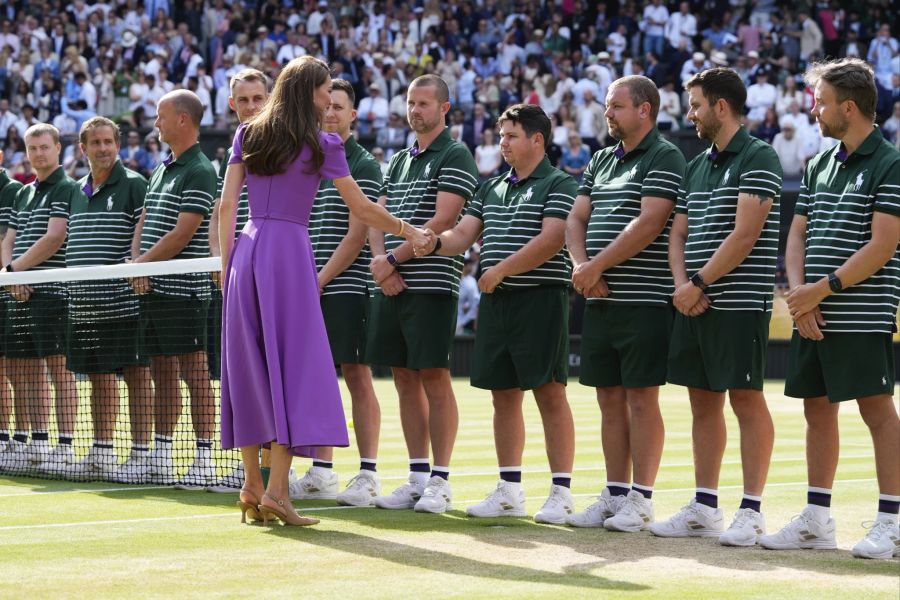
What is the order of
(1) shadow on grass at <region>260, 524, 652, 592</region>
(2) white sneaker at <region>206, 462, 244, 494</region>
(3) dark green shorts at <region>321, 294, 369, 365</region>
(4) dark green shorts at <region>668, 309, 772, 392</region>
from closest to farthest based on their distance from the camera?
(1) shadow on grass at <region>260, 524, 652, 592</region>, (4) dark green shorts at <region>668, 309, 772, 392</region>, (3) dark green shorts at <region>321, 294, 369, 365</region>, (2) white sneaker at <region>206, 462, 244, 494</region>

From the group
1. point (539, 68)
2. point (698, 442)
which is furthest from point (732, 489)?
point (539, 68)

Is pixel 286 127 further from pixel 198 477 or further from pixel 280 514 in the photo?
pixel 198 477

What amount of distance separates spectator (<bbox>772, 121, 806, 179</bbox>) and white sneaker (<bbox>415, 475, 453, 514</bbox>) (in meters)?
18.3

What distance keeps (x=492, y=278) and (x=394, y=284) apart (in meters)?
0.66

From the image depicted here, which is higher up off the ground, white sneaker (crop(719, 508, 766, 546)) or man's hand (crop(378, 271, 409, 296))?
man's hand (crop(378, 271, 409, 296))

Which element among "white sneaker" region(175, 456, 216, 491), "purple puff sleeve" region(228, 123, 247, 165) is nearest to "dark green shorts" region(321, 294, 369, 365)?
"white sneaker" region(175, 456, 216, 491)

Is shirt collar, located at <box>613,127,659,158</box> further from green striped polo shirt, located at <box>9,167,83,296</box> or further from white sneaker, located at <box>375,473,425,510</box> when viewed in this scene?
green striped polo shirt, located at <box>9,167,83,296</box>

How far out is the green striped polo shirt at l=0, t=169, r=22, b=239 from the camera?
11.9m

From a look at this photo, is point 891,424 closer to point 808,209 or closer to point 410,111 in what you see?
point 808,209

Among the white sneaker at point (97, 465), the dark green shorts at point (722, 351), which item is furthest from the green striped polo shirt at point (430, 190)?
the white sneaker at point (97, 465)

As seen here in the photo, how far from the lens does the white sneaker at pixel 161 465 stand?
32.3ft

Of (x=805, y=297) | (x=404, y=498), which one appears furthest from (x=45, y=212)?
(x=805, y=297)

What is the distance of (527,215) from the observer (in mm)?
8336

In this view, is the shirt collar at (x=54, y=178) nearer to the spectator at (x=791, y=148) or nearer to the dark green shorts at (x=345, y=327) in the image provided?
the dark green shorts at (x=345, y=327)
